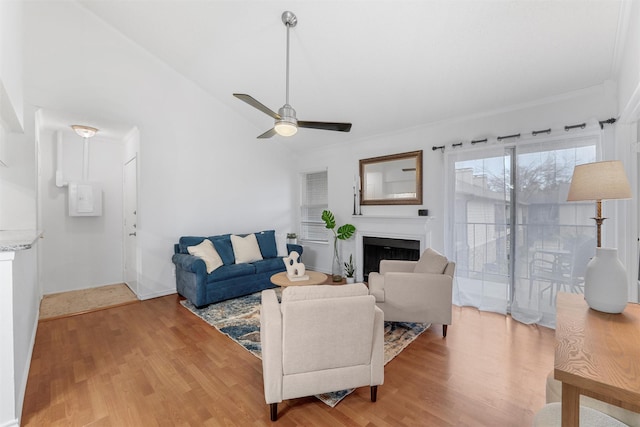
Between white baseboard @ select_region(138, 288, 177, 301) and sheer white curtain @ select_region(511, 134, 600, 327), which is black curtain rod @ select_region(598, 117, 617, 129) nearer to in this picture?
sheer white curtain @ select_region(511, 134, 600, 327)

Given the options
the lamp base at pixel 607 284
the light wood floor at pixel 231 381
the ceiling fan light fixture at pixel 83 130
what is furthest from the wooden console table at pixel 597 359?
the ceiling fan light fixture at pixel 83 130

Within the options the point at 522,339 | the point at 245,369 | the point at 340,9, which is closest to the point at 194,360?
the point at 245,369

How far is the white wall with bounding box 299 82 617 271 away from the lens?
3020 mm

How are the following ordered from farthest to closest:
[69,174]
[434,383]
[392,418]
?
[69,174]
[434,383]
[392,418]

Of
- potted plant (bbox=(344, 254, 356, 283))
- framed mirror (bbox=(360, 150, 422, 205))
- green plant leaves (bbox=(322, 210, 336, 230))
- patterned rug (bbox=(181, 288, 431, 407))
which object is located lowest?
patterned rug (bbox=(181, 288, 431, 407))

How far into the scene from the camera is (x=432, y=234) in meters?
4.20

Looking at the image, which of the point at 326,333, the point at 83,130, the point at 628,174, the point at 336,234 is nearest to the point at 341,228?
the point at 336,234

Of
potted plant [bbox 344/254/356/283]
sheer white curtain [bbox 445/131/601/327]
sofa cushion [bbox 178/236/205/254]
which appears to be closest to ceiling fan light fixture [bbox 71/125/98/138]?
sofa cushion [bbox 178/236/205/254]

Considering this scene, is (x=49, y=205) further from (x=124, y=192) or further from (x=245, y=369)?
(x=245, y=369)

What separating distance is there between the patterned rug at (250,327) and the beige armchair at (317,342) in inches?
11.7

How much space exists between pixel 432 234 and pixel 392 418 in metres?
2.89

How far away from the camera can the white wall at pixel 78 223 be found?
4.30 metres

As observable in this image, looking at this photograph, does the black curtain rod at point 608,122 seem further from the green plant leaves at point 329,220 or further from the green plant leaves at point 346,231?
the green plant leaves at point 329,220

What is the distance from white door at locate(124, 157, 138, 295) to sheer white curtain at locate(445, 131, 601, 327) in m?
4.65
